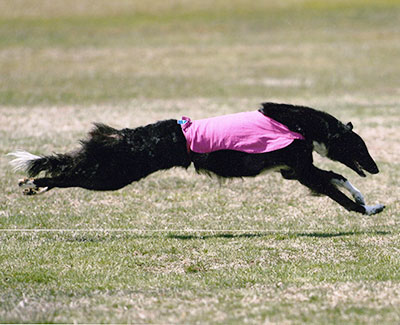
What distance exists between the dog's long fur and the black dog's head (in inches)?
5.2

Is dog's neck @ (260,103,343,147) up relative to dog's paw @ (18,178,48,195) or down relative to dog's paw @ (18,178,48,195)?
up

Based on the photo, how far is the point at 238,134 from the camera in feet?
26.0

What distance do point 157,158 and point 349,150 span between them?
244cm

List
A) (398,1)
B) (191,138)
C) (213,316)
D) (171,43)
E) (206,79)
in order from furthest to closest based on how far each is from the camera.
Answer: (398,1), (171,43), (206,79), (191,138), (213,316)

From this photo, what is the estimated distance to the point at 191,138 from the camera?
7.86 m

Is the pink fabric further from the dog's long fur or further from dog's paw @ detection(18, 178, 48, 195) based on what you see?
dog's paw @ detection(18, 178, 48, 195)

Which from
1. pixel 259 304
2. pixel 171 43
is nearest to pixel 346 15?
pixel 171 43

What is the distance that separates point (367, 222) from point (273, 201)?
5.14 ft

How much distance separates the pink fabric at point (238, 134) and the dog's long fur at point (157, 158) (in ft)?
0.28

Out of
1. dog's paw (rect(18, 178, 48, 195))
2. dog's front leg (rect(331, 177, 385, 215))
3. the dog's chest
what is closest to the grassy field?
dog's front leg (rect(331, 177, 385, 215))

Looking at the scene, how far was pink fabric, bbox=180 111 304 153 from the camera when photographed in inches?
310

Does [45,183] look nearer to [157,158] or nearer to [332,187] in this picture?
[157,158]

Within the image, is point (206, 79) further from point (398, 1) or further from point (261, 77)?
point (398, 1)

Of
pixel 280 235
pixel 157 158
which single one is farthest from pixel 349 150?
pixel 157 158
